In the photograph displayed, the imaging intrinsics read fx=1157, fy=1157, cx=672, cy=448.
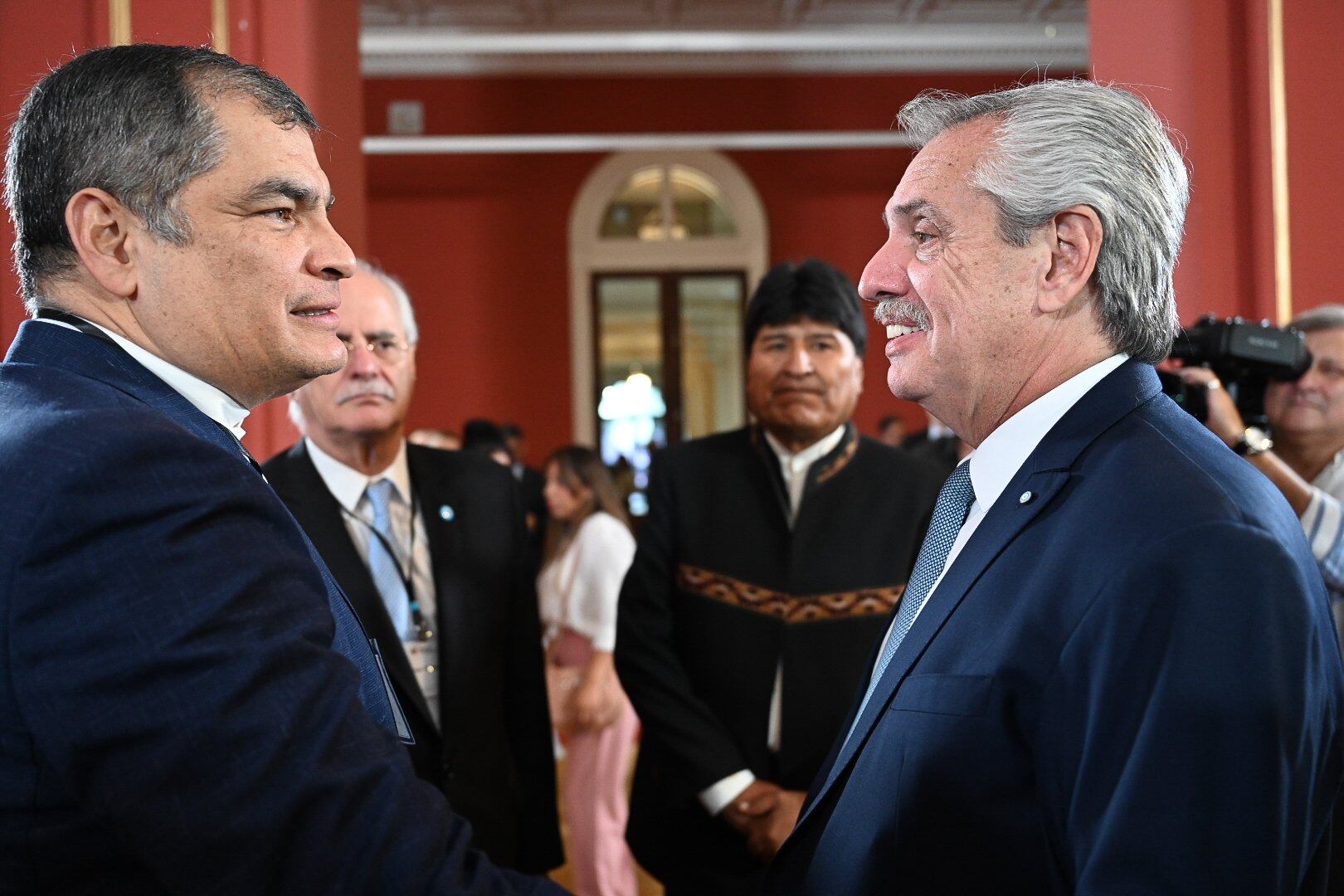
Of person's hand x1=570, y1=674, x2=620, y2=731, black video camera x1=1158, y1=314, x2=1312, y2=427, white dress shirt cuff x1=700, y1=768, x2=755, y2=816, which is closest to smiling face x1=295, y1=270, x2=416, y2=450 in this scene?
white dress shirt cuff x1=700, y1=768, x2=755, y2=816

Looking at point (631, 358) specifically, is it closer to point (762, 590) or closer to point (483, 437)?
point (483, 437)

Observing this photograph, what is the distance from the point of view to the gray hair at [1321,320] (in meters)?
2.41

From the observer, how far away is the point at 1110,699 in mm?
1021

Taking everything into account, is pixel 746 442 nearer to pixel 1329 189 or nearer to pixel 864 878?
pixel 864 878

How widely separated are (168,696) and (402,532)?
1372 millimetres

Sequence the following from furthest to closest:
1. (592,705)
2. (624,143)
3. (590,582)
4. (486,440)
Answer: (624,143) < (486,440) < (590,582) < (592,705)

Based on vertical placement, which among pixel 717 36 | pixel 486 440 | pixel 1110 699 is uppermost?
pixel 717 36

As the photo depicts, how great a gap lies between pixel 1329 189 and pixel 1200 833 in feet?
8.17

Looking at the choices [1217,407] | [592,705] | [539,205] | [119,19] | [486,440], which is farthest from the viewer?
[539,205]

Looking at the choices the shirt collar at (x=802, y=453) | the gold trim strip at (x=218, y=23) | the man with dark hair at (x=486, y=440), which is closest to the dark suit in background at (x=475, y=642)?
the shirt collar at (x=802, y=453)

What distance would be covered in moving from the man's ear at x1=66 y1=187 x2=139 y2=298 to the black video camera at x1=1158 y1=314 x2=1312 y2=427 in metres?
1.74

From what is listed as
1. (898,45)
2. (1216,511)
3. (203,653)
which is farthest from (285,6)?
(898,45)

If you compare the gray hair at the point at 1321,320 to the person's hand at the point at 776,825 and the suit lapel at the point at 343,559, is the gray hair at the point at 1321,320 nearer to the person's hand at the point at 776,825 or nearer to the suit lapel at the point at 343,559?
the person's hand at the point at 776,825

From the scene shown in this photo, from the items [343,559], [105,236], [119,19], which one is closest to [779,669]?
[343,559]
